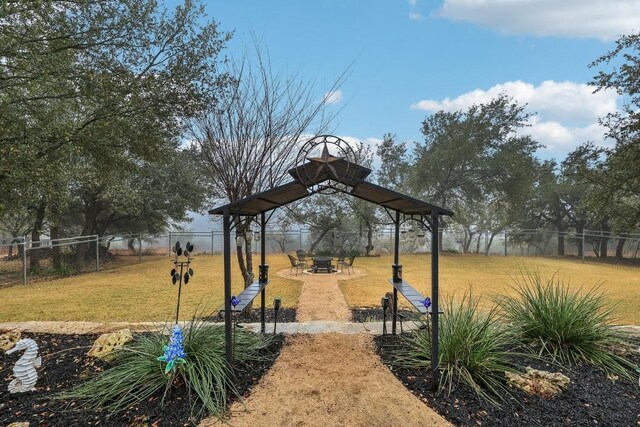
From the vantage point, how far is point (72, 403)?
2.82 metres

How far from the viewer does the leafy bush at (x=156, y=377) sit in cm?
282

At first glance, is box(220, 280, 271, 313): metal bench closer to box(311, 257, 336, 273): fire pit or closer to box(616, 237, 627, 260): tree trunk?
box(311, 257, 336, 273): fire pit

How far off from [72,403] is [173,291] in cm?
600

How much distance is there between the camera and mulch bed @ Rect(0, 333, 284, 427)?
2.59m

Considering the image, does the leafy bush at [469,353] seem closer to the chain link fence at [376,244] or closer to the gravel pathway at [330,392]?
the gravel pathway at [330,392]

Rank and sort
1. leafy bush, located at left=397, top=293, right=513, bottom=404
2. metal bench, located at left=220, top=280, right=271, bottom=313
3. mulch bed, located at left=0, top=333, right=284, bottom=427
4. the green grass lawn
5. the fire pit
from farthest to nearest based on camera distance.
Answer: the fire pit < the green grass lawn < metal bench, located at left=220, top=280, right=271, bottom=313 < leafy bush, located at left=397, top=293, right=513, bottom=404 < mulch bed, located at left=0, top=333, right=284, bottom=427

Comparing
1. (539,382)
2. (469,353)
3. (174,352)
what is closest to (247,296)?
(174,352)

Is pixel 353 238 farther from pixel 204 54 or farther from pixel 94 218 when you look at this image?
pixel 204 54

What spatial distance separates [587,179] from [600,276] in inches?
133

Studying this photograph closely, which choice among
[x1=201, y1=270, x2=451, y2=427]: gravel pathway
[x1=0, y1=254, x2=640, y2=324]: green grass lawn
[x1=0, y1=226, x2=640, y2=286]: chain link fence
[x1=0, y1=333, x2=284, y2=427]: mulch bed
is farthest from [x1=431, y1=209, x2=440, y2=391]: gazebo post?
[x1=0, y1=226, x2=640, y2=286]: chain link fence

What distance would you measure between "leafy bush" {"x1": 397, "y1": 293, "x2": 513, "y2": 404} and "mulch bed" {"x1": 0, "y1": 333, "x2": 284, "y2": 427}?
1.68 metres

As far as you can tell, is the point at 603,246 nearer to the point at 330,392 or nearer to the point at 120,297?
the point at 330,392

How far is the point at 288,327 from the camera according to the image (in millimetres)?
5055

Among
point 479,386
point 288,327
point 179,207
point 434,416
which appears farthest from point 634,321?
point 179,207
